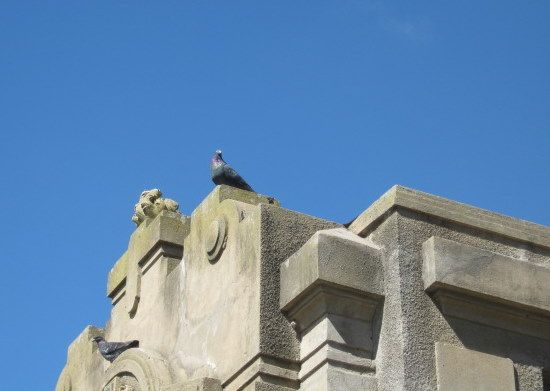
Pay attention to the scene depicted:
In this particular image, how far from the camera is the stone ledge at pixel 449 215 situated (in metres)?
9.84

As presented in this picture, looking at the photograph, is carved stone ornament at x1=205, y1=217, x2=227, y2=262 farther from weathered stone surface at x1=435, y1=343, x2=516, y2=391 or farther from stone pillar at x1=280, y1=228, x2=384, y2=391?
weathered stone surface at x1=435, y1=343, x2=516, y2=391

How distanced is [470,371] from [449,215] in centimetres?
117

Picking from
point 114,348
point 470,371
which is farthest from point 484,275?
Answer: point 114,348

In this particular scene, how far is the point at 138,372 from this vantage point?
10.6 m

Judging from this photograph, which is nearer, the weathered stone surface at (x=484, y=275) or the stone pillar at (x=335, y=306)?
the stone pillar at (x=335, y=306)

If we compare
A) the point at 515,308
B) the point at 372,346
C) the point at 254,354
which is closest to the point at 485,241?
the point at 515,308

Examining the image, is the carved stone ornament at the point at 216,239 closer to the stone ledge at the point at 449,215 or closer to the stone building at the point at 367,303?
the stone building at the point at 367,303

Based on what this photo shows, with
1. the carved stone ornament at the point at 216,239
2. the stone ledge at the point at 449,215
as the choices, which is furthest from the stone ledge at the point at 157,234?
the stone ledge at the point at 449,215

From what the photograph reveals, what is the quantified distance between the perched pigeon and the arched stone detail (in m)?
1.49

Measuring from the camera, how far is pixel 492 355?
9.55 metres

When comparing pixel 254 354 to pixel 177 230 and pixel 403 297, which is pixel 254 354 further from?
pixel 177 230

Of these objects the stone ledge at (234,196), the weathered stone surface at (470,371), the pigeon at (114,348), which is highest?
the stone ledge at (234,196)

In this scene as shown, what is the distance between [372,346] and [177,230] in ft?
8.51

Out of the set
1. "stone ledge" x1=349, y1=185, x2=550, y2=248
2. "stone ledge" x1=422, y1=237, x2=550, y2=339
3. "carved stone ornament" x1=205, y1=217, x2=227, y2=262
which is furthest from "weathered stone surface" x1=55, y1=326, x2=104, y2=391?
"stone ledge" x1=422, y1=237, x2=550, y2=339
